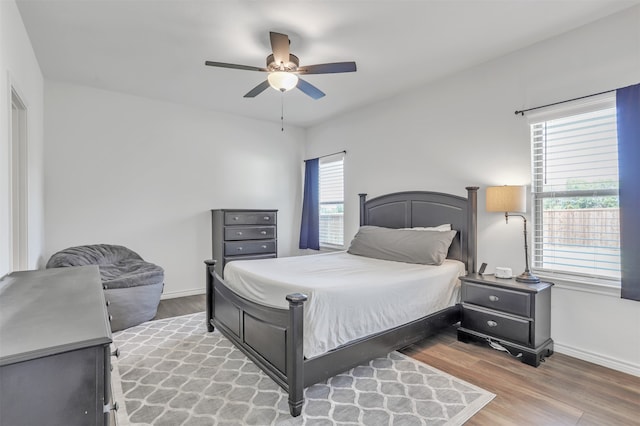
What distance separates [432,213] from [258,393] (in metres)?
2.72

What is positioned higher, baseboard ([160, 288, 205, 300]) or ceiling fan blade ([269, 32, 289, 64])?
ceiling fan blade ([269, 32, 289, 64])

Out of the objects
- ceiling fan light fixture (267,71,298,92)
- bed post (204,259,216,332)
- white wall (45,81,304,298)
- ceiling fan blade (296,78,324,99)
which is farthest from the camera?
white wall (45,81,304,298)

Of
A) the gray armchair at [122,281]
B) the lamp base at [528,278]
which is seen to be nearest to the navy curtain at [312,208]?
the gray armchair at [122,281]

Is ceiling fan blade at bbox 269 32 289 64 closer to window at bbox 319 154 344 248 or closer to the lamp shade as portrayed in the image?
the lamp shade

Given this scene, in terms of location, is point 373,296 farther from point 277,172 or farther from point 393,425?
point 277,172

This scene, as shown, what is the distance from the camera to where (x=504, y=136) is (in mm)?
3227

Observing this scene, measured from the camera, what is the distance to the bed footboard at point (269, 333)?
196cm

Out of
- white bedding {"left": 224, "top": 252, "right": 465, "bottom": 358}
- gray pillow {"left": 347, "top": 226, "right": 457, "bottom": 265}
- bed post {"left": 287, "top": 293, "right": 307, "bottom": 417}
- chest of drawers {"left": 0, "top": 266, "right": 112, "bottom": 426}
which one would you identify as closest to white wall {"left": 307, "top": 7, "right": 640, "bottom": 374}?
gray pillow {"left": 347, "top": 226, "right": 457, "bottom": 265}

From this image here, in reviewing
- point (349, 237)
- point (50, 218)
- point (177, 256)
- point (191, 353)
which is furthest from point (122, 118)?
point (349, 237)

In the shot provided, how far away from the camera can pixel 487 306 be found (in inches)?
114

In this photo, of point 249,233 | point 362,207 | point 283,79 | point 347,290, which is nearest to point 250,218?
point 249,233

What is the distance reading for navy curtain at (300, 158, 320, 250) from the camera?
567 cm

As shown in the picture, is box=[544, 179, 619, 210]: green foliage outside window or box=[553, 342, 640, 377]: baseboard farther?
box=[544, 179, 619, 210]: green foliage outside window

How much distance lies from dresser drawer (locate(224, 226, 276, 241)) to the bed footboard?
4.89 feet
